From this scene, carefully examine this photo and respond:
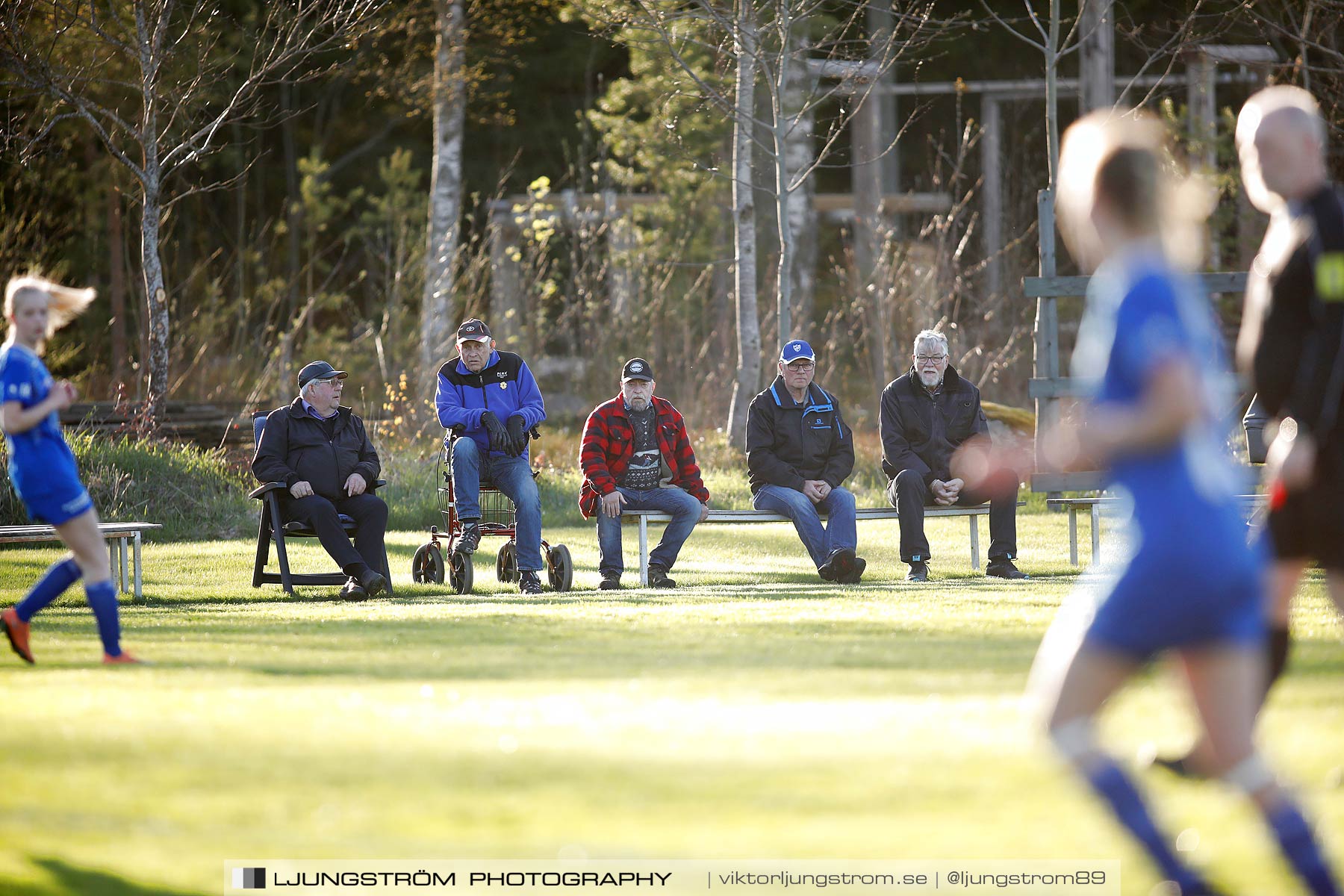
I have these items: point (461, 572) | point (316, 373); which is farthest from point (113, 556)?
point (461, 572)

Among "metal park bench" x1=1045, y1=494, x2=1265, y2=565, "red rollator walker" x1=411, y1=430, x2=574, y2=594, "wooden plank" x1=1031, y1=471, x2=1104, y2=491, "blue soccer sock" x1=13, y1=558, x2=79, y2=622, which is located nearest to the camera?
"blue soccer sock" x1=13, y1=558, x2=79, y2=622

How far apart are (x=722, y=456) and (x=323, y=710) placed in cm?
1052

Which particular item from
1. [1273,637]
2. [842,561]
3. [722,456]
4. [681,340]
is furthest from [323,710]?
[681,340]

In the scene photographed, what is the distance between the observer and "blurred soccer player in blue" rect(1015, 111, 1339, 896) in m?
2.76

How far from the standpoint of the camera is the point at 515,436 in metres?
9.84

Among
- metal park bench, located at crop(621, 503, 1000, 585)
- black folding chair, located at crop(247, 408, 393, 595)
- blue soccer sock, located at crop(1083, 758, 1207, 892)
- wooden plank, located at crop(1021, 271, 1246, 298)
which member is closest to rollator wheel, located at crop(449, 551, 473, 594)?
black folding chair, located at crop(247, 408, 393, 595)

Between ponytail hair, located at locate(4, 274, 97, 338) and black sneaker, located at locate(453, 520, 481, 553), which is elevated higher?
ponytail hair, located at locate(4, 274, 97, 338)

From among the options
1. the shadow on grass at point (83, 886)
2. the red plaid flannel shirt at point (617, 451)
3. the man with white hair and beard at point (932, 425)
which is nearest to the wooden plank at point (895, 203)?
the man with white hair and beard at point (932, 425)

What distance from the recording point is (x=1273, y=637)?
4066mm

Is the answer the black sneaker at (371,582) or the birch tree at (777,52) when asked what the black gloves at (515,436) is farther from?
the birch tree at (777,52)

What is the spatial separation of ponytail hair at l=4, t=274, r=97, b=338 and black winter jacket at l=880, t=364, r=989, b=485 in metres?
5.16

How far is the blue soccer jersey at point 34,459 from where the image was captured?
5793 millimetres

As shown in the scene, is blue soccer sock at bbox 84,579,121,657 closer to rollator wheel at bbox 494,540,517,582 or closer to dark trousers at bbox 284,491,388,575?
dark trousers at bbox 284,491,388,575

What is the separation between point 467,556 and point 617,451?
1.16 meters
